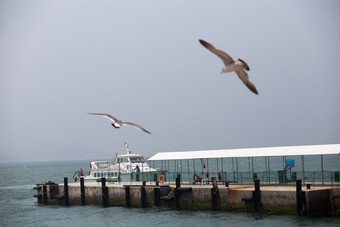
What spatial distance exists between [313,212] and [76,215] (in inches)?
844

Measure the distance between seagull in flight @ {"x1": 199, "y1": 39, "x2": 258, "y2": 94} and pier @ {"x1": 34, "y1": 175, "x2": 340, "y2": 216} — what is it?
20.5 metres

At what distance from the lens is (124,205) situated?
157 feet

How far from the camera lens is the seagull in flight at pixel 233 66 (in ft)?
50.4

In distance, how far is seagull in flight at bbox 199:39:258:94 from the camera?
1535 centimetres

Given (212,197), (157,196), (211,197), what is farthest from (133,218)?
(212,197)

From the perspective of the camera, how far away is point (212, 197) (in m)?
40.8

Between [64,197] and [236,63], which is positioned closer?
[236,63]

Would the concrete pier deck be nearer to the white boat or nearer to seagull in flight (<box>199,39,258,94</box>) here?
the white boat

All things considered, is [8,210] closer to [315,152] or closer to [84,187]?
[84,187]

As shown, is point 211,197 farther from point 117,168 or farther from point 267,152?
point 117,168

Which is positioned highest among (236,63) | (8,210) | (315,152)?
(236,63)

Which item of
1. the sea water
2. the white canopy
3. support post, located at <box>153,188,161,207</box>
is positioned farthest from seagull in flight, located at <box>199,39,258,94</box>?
support post, located at <box>153,188,161,207</box>

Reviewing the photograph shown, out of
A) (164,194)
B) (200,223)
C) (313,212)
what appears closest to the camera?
(313,212)

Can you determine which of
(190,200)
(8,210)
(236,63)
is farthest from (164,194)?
(236,63)
